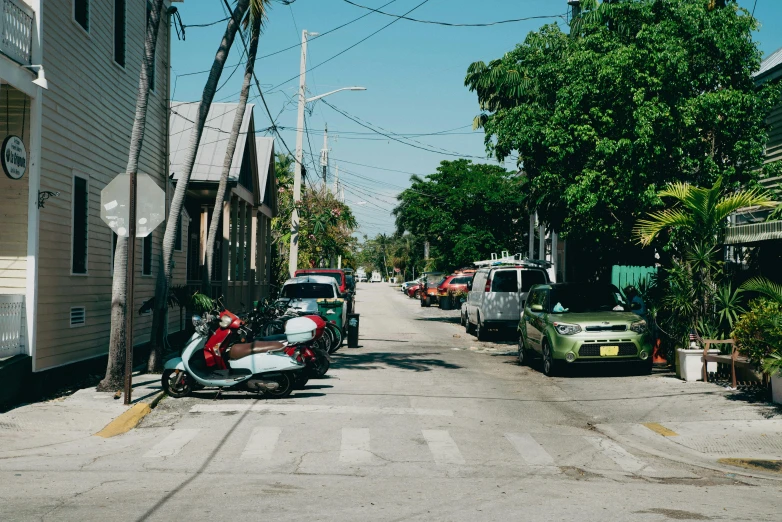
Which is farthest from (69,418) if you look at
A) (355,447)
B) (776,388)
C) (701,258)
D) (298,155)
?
(298,155)

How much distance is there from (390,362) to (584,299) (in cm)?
451

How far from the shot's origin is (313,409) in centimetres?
1199

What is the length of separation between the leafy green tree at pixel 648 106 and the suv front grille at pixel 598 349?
3.14 metres

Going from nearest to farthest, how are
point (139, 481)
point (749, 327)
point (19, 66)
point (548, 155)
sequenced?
1. point (139, 481)
2. point (19, 66)
3. point (749, 327)
4. point (548, 155)

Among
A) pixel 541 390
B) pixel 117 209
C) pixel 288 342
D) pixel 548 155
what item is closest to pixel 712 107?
pixel 548 155

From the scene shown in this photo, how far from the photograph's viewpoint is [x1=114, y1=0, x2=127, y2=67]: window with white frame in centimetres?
1686

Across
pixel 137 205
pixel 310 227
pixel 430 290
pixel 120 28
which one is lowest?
pixel 430 290

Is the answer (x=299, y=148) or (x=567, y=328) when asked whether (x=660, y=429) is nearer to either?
(x=567, y=328)

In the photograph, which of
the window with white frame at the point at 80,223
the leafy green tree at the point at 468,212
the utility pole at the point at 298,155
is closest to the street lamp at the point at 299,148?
the utility pole at the point at 298,155

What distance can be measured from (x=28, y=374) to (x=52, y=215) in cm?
250

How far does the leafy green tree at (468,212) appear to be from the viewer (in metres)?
40.0

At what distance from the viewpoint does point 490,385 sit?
49.6 ft

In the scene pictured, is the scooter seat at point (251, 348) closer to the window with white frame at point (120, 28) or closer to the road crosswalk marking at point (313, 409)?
the road crosswalk marking at point (313, 409)

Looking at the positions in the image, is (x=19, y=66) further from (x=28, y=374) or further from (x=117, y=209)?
(x=28, y=374)
